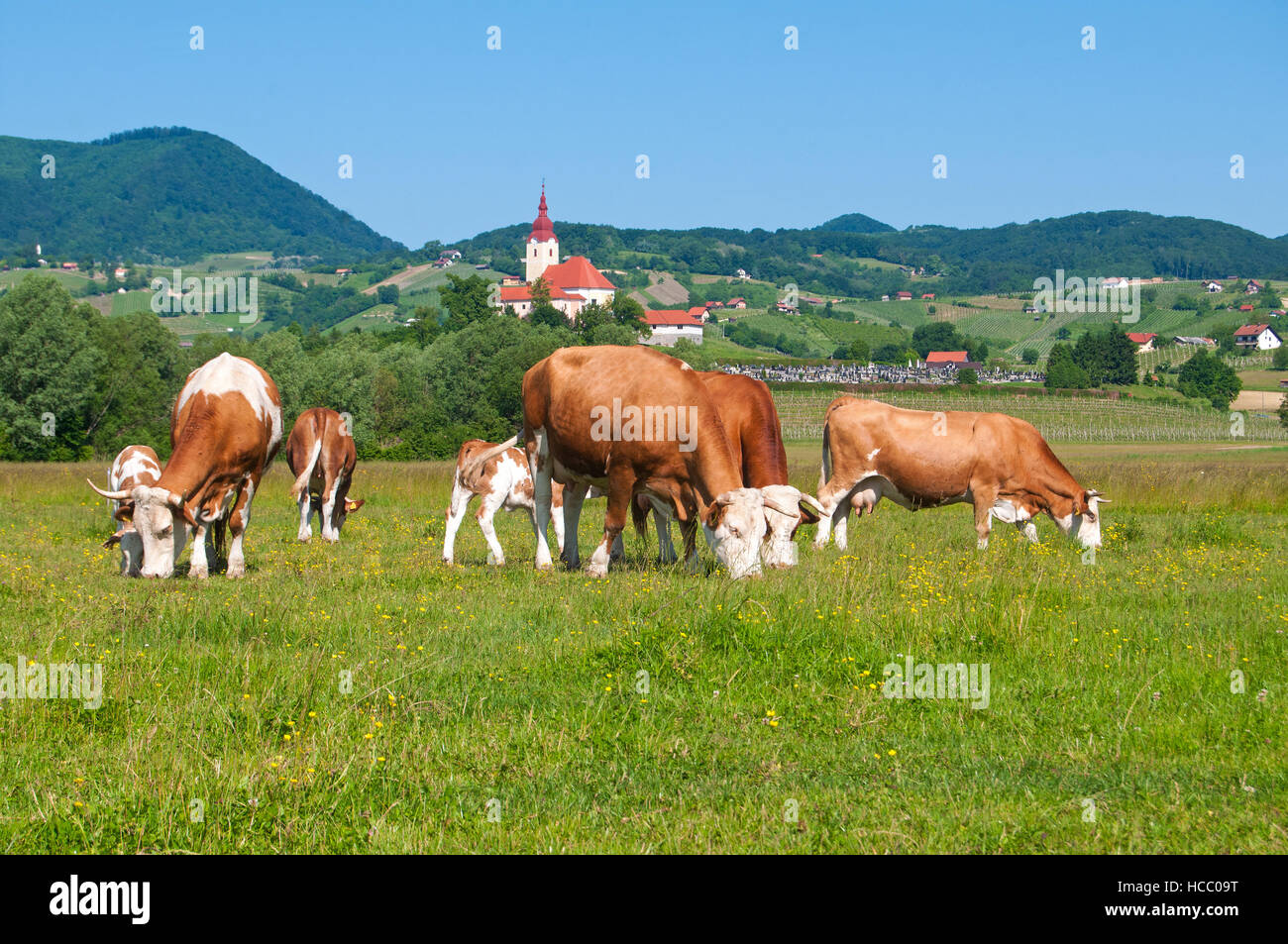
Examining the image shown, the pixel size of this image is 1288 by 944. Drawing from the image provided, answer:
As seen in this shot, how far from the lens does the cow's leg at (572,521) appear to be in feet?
43.9

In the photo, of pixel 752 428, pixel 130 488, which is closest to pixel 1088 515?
pixel 752 428

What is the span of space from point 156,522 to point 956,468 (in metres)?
11.4

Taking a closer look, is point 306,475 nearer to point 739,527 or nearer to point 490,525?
point 490,525

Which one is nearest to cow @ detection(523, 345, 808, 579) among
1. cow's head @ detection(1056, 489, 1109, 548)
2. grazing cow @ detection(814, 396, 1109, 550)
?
grazing cow @ detection(814, 396, 1109, 550)

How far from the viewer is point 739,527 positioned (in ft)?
35.4

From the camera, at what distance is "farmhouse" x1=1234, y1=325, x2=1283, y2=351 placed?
18950cm

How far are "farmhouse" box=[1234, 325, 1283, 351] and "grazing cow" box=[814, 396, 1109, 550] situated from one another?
19675cm

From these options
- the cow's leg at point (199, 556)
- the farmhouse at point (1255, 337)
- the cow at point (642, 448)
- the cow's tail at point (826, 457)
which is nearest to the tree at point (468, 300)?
the cow's tail at point (826, 457)

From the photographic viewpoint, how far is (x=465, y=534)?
59.3ft
